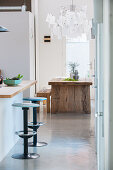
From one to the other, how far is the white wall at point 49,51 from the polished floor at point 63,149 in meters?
4.53

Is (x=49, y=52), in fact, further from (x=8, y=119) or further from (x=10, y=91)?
(x=10, y=91)

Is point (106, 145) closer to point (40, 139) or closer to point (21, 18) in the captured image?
point (40, 139)

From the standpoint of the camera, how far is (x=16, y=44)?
11070 millimetres

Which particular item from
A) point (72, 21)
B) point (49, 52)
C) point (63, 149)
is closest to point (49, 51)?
point (49, 52)

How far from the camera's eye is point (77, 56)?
42.2 ft

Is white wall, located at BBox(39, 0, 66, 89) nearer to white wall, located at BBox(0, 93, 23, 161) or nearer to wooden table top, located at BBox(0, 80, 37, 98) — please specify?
white wall, located at BBox(0, 93, 23, 161)

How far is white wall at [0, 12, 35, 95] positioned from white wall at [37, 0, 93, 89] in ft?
5.46

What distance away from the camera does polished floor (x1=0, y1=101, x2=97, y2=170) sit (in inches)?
187

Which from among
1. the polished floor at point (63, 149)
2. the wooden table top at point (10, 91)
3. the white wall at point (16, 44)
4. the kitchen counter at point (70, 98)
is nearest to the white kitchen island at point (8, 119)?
the wooden table top at point (10, 91)

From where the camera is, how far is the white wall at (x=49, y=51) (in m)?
12.7

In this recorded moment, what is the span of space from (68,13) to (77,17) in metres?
0.24

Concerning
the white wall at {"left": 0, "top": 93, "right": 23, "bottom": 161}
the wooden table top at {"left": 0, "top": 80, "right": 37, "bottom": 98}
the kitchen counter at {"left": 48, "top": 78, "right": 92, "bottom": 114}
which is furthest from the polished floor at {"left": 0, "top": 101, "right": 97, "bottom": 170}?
the kitchen counter at {"left": 48, "top": 78, "right": 92, "bottom": 114}

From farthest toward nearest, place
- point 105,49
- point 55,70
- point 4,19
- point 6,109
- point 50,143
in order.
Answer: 1. point 55,70
2. point 4,19
3. point 50,143
4. point 6,109
5. point 105,49

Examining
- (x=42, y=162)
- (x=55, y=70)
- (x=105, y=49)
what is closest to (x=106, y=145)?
(x=105, y=49)
